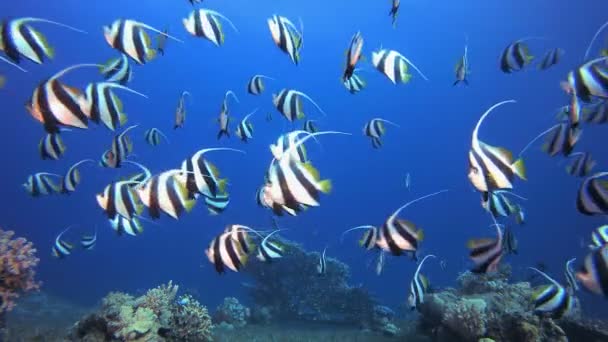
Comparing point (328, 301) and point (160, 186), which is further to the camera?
point (328, 301)

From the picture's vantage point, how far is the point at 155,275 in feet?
132

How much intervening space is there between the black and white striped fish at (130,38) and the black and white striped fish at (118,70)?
2.79 feet

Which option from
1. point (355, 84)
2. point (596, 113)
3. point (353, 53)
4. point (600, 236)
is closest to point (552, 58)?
point (596, 113)

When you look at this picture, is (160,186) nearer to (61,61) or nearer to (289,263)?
(289,263)

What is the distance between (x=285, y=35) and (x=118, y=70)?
2.73 meters

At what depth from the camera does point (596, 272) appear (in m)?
3.06

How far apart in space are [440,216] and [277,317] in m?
82.3

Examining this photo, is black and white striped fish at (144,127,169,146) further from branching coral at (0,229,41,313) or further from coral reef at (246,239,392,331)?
coral reef at (246,239,392,331)

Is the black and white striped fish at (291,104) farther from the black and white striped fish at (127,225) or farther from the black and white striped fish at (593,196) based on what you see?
the black and white striped fish at (593,196)

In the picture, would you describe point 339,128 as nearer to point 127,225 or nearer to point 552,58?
point 552,58

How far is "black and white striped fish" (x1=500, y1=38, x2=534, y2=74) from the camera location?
6.14 meters

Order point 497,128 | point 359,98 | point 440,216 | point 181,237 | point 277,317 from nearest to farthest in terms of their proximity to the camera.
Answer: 1. point 277,317
2. point 181,237
3. point 497,128
4. point 440,216
5. point 359,98

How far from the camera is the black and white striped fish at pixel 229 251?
3.75 m

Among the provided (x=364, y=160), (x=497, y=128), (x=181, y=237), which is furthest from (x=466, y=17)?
(x=181, y=237)
